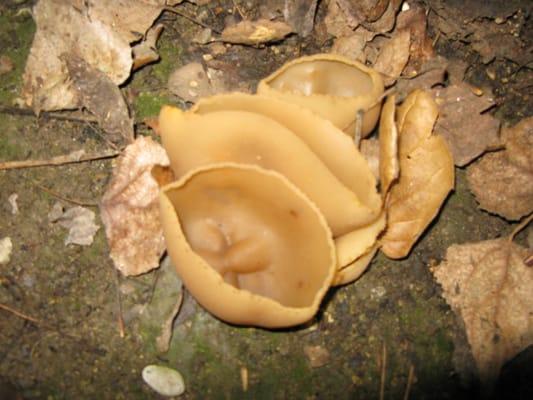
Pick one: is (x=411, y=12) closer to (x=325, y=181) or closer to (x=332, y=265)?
(x=325, y=181)

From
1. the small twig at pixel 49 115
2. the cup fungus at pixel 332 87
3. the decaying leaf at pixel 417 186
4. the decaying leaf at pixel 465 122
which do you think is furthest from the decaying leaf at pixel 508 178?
the small twig at pixel 49 115

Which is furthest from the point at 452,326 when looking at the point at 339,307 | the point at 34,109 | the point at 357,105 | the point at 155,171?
the point at 34,109

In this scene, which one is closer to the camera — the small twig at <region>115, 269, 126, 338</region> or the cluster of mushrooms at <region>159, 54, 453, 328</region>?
the cluster of mushrooms at <region>159, 54, 453, 328</region>

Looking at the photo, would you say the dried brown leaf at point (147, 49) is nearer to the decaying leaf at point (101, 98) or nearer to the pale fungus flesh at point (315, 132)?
the decaying leaf at point (101, 98)

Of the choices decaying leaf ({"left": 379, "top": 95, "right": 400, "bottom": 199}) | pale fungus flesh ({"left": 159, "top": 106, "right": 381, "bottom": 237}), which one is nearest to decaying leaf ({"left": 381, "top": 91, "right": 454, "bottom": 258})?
decaying leaf ({"left": 379, "top": 95, "right": 400, "bottom": 199})

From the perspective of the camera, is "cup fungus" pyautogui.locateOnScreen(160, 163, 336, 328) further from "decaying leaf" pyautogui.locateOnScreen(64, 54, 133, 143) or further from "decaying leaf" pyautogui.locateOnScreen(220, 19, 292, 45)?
"decaying leaf" pyautogui.locateOnScreen(220, 19, 292, 45)

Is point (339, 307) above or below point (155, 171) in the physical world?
below

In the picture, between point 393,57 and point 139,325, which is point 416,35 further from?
point 139,325
